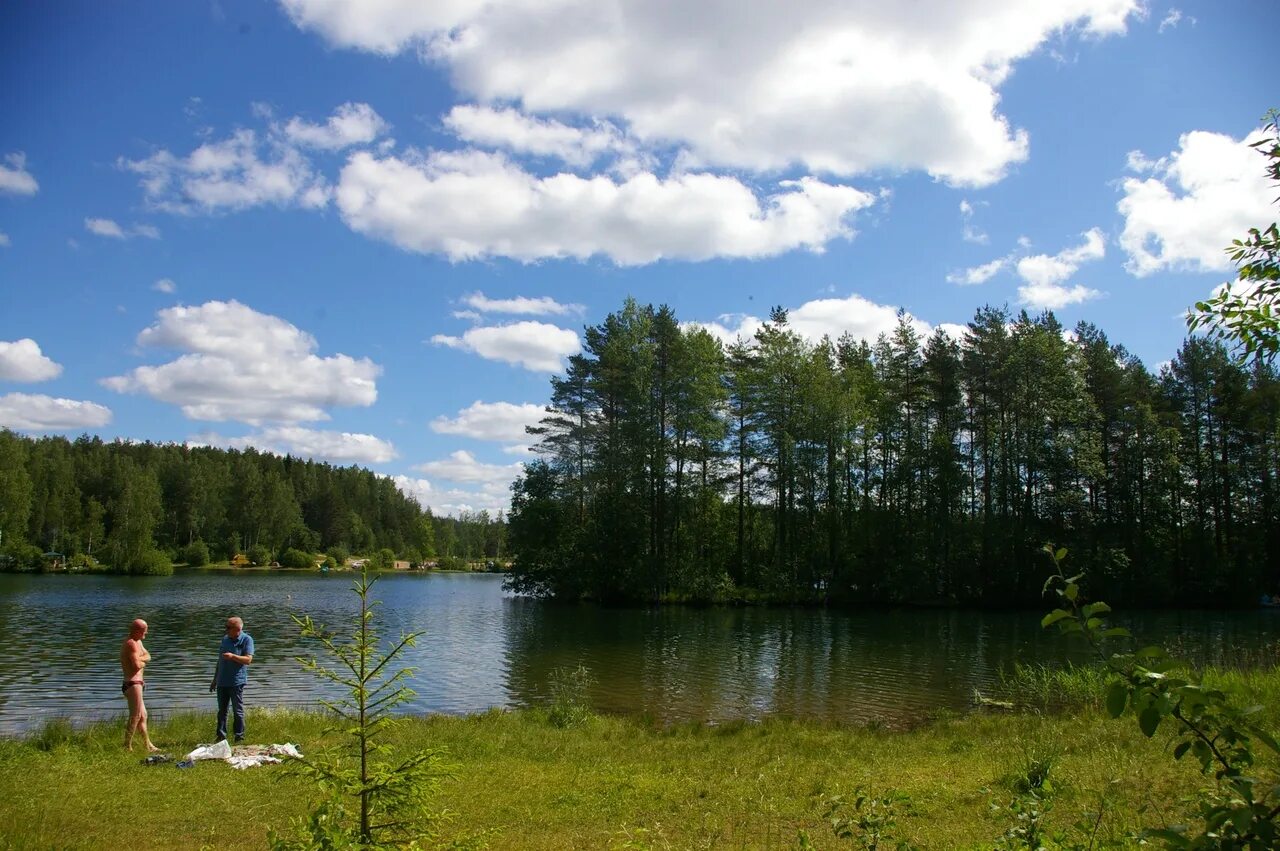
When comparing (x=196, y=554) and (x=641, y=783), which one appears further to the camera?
(x=196, y=554)

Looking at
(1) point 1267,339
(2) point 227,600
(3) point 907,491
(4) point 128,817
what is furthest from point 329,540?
(1) point 1267,339

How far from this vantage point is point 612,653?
26906 millimetres

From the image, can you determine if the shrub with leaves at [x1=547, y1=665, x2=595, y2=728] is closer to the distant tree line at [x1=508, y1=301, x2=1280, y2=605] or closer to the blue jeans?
the blue jeans

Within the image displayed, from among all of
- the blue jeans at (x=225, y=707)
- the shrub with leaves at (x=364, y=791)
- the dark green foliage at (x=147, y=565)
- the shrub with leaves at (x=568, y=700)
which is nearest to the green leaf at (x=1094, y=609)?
the shrub with leaves at (x=364, y=791)

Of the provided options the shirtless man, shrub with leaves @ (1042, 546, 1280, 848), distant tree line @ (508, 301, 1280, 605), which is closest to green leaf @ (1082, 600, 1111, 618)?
shrub with leaves @ (1042, 546, 1280, 848)

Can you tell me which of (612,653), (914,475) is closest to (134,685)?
(612,653)

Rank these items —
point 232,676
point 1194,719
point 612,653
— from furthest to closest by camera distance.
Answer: point 612,653 → point 232,676 → point 1194,719

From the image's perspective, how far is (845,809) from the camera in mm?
7934

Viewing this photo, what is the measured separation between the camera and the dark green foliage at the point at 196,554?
326 feet

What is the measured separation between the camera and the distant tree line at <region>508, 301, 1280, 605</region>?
4784 cm

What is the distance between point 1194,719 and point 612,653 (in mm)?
25851

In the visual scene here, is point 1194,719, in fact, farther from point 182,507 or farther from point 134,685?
point 182,507

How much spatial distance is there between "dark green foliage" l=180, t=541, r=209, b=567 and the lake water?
53.4 metres

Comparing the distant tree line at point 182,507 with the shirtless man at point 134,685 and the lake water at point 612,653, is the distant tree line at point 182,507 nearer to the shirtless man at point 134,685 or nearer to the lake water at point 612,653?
the lake water at point 612,653
